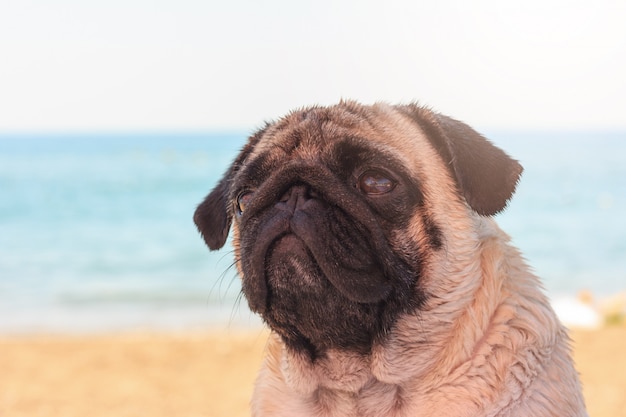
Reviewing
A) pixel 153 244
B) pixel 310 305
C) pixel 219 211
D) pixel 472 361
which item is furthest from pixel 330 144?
pixel 153 244

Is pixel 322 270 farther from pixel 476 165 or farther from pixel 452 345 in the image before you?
pixel 476 165

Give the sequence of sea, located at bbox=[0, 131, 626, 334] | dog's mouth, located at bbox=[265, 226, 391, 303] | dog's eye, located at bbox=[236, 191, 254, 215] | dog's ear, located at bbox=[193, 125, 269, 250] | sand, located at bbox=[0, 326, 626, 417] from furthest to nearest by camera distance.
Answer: sea, located at bbox=[0, 131, 626, 334] < sand, located at bbox=[0, 326, 626, 417] < dog's ear, located at bbox=[193, 125, 269, 250] < dog's eye, located at bbox=[236, 191, 254, 215] < dog's mouth, located at bbox=[265, 226, 391, 303]

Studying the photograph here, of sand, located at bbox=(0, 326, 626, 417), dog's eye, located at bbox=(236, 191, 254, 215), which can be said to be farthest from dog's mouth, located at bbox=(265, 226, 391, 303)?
A: sand, located at bbox=(0, 326, 626, 417)

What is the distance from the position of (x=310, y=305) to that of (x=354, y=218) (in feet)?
1.30

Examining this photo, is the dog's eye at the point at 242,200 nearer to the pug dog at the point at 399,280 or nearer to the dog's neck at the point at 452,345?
the pug dog at the point at 399,280

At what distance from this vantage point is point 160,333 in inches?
502

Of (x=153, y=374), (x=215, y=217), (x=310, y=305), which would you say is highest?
(x=215, y=217)

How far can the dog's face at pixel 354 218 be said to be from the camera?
324 centimetres

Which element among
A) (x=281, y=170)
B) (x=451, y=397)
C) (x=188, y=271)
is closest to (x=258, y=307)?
(x=281, y=170)

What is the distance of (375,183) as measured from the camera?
337cm

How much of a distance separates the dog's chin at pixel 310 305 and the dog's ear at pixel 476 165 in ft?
1.97

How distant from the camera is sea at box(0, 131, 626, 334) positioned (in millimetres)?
14945

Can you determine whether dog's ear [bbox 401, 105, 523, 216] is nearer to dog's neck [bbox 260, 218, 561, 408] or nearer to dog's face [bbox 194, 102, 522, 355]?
dog's face [bbox 194, 102, 522, 355]

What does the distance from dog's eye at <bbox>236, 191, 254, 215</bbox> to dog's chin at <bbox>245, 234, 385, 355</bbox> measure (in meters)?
0.39
